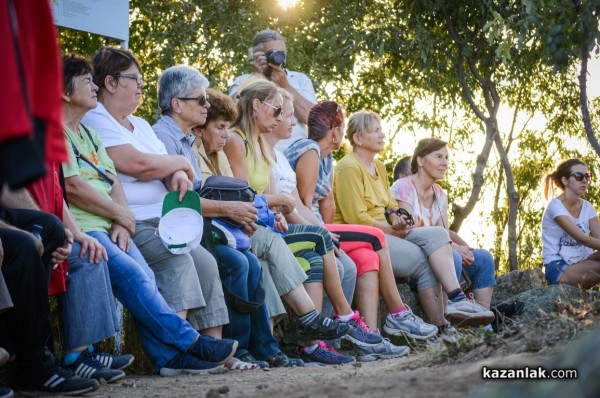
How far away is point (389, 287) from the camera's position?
Answer: 8.20 m

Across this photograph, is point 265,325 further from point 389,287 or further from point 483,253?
point 483,253

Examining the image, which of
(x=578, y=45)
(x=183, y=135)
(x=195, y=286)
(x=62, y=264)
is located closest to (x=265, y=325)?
(x=195, y=286)

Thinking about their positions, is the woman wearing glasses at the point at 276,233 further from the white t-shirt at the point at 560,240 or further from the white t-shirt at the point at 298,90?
the white t-shirt at the point at 560,240

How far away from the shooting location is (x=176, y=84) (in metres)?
6.93

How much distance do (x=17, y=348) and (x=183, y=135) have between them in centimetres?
233

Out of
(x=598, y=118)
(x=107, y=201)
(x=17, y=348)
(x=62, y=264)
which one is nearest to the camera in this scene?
(x=17, y=348)

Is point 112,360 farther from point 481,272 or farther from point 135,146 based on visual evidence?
point 481,272

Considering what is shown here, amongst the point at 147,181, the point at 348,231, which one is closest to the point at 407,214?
the point at 348,231

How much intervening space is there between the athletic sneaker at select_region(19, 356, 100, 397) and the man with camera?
3837mm

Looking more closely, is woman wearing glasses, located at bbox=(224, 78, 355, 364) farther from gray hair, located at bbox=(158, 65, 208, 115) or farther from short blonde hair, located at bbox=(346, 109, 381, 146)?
short blonde hair, located at bbox=(346, 109, 381, 146)

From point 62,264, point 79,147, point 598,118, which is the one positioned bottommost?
point 62,264

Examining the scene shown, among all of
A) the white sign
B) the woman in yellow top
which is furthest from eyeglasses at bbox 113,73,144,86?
the woman in yellow top

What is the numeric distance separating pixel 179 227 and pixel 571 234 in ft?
18.0

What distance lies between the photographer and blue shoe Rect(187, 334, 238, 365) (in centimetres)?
582
